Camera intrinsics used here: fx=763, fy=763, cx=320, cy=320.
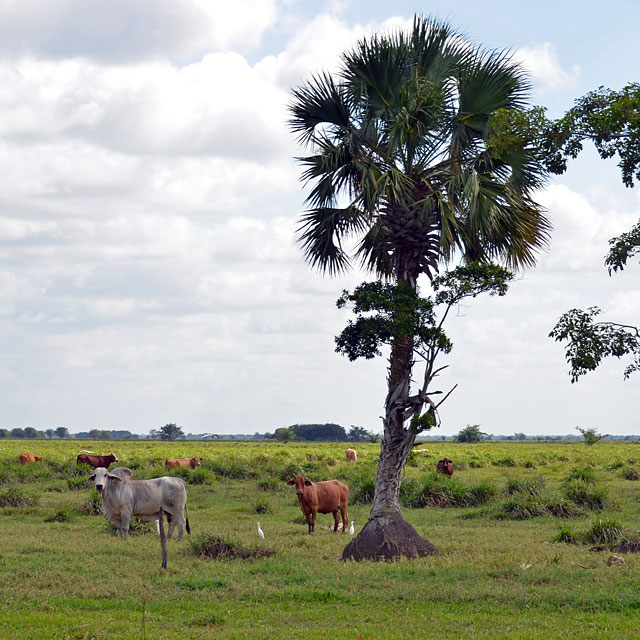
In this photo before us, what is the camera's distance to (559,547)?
14.2 metres

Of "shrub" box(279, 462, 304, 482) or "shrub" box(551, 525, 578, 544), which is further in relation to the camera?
"shrub" box(279, 462, 304, 482)

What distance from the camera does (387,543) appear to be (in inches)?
540

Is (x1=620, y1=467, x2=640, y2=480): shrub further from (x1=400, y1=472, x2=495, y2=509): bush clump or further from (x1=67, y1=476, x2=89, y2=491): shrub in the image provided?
(x1=67, y1=476, x2=89, y2=491): shrub

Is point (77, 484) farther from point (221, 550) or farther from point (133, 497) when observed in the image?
point (221, 550)

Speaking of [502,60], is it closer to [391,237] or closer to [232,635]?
[391,237]

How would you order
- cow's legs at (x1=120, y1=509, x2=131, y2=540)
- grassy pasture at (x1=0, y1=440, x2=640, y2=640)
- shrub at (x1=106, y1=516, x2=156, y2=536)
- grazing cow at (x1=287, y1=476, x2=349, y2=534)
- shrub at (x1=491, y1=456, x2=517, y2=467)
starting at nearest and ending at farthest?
grassy pasture at (x1=0, y1=440, x2=640, y2=640) → cow's legs at (x1=120, y1=509, x2=131, y2=540) → shrub at (x1=106, y1=516, x2=156, y2=536) → grazing cow at (x1=287, y1=476, x2=349, y2=534) → shrub at (x1=491, y1=456, x2=517, y2=467)

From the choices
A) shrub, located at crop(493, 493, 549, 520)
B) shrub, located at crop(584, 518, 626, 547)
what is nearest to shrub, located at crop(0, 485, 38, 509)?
shrub, located at crop(493, 493, 549, 520)

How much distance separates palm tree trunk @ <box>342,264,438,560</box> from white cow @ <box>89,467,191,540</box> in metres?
3.73

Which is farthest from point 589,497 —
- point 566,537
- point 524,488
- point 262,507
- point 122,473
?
point 122,473

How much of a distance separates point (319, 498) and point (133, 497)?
14.3ft

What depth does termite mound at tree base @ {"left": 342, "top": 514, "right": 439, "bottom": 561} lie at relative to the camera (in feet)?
44.6

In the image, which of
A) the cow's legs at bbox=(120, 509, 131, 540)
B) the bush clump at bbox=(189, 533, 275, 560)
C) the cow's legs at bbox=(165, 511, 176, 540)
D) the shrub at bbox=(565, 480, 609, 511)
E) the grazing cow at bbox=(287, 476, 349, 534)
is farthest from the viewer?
the shrub at bbox=(565, 480, 609, 511)

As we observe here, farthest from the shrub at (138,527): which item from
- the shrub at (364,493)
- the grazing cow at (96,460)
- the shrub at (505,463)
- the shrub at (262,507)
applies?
the shrub at (505,463)

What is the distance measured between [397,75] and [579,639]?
10.6 m
